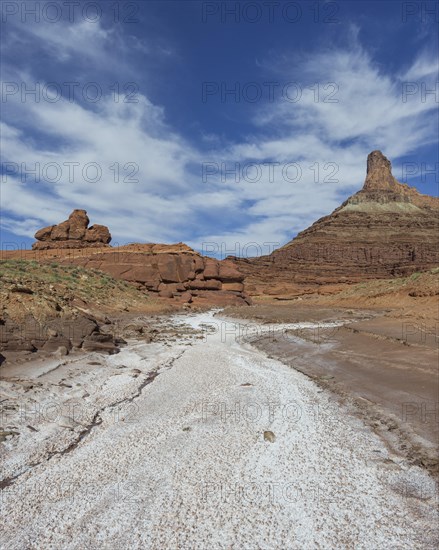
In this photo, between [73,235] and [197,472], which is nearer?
[197,472]

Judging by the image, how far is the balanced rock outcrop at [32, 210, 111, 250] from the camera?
2279 inches

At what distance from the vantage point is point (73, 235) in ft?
194

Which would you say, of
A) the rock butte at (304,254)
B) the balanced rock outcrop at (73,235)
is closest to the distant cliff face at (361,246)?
the rock butte at (304,254)

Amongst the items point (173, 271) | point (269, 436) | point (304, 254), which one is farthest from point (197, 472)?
point (304, 254)

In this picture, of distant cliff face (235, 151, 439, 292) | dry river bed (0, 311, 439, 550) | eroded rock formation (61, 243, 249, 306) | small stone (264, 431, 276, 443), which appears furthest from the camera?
distant cliff face (235, 151, 439, 292)

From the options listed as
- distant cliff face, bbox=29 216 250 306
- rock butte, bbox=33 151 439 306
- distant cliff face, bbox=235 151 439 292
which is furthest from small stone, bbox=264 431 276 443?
distant cliff face, bbox=235 151 439 292

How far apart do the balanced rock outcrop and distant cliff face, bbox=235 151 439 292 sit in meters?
32.5

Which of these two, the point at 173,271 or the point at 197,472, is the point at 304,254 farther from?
the point at 197,472

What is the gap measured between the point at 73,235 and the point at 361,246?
219 ft

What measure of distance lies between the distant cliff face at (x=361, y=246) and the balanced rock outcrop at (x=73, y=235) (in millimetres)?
32464

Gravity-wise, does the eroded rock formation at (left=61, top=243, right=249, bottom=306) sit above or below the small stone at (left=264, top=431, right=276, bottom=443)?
above

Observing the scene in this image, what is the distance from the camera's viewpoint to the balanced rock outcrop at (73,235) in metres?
57.9

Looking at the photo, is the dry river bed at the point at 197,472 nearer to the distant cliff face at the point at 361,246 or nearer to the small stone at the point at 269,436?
the small stone at the point at 269,436

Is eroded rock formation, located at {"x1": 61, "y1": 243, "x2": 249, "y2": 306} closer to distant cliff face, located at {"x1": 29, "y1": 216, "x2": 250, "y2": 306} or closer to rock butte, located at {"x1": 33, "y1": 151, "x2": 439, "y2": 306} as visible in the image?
distant cliff face, located at {"x1": 29, "y1": 216, "x2": 250, "y2": 306}
